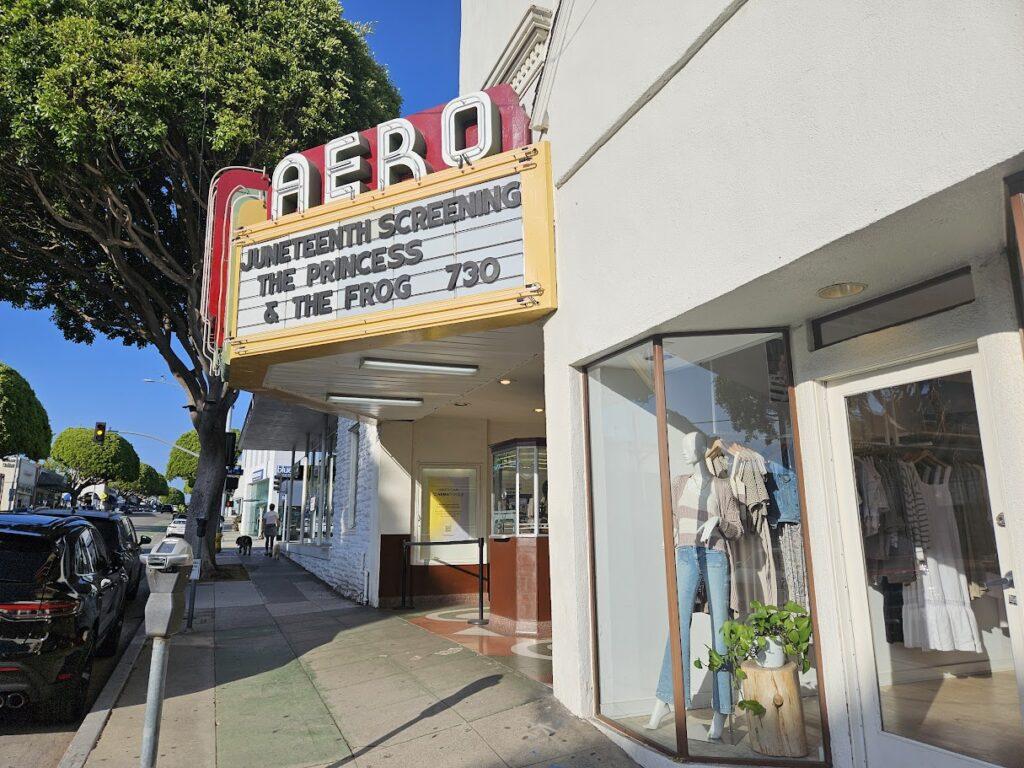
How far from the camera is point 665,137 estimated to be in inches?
176

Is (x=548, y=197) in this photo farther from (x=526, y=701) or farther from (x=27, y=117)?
(x=27, y=117)

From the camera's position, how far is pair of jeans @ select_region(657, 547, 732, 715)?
14.8ft

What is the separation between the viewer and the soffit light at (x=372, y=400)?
360 inches

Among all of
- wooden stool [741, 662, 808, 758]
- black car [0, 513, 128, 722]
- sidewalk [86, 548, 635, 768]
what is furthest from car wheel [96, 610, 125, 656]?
wooden stool [741, 662, 808, 758]

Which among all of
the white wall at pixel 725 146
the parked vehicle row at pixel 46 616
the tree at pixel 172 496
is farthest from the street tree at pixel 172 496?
the white wall at pixel 725 146

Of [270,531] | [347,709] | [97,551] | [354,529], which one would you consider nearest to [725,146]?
[347,709]

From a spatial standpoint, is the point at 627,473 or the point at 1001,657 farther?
the point at 627,473

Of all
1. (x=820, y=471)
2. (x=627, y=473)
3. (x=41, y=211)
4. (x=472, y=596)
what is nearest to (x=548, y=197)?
(x=627, y=473)

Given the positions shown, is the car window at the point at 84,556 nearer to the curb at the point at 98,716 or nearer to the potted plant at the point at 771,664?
the curb at the point at 98,716

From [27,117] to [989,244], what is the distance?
42.8 feet

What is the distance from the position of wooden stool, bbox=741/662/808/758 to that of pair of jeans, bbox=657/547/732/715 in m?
0.39

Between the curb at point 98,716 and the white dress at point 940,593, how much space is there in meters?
5.44

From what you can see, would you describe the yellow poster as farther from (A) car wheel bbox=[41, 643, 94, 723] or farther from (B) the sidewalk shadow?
(A) car wheel bbox=[41, 643, 94, 723]

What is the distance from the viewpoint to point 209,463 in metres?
16.0
